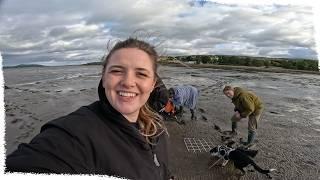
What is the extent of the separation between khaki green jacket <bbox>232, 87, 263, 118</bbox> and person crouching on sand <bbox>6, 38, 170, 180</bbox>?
6.14 m

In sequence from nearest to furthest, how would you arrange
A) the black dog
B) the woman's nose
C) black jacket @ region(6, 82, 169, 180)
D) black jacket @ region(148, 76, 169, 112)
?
black jacket @ region(6, 82, 169, 180) < the woman's nose < black jacket @ region(148, 76, 169, 112) < the black dog

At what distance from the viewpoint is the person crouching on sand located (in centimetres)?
103

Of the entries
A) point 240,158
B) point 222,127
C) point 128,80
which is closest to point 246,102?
point 240,158

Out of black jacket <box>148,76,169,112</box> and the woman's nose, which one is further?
black jacket <box>148,76,169,112</box>

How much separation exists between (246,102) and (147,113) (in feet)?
19.7

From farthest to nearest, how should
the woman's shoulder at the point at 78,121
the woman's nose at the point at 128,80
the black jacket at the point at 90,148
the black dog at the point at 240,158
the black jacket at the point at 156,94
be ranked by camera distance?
the black dog at the point at 240,158
the black jacket at the point at 156,94
the woman's nose at the point at 128,80
the woman's shoulder at the point at 78,121
the black jacket at the point at 90,148

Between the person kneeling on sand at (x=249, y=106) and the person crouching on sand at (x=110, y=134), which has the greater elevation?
the person crouching on sand at (x=110, y=134)

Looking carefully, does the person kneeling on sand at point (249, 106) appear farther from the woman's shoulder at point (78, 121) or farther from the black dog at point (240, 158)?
the woman's shoulder at point (78, 121)

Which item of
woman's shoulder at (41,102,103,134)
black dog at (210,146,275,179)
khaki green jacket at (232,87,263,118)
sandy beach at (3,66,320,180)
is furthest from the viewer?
khaki green jacket at (232,87,263,118)

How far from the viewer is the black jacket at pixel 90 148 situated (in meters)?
0.97

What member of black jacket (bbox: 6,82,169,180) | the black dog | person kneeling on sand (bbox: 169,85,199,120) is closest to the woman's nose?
black jacket (bbox: 6,82,169,180)

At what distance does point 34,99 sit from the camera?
14.4 m

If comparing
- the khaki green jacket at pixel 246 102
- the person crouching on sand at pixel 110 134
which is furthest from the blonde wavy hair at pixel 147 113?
the khaki green jacket at pixel 246 102

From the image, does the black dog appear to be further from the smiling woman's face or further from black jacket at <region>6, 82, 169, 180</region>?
the smiling woman's face
